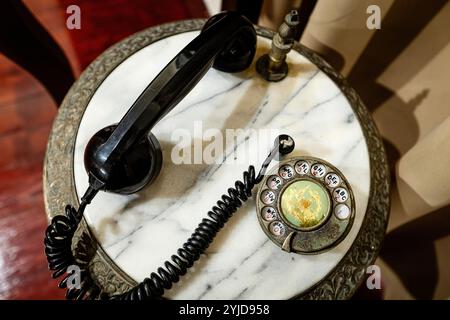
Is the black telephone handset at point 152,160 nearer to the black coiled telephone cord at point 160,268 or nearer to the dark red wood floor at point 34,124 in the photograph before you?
the black coiled telephone cord at point 160,268

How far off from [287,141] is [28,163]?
A: 914 mm

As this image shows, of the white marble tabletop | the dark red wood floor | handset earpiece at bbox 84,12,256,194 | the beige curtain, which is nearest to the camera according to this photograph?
handset earpiece at bbox 84,12,256,194

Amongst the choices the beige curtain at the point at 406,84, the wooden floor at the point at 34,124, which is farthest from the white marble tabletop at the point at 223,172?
the wooden floor at the point at 34,124

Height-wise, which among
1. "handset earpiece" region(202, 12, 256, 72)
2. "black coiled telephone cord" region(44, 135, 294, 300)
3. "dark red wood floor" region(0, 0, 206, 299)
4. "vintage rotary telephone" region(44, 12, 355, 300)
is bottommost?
"dark red wood floor" region(0, 0, 206, 299)

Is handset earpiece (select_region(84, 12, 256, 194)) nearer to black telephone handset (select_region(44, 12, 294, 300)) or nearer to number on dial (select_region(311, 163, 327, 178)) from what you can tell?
black telephone handset (select_region(44, 12, 294, 300))

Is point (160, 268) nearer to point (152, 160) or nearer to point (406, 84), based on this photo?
point (152, 160)

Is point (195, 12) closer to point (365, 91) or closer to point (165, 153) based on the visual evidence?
point (365, 91)

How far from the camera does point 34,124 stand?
1.30m

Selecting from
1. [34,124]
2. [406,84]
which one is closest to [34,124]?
[34,124]

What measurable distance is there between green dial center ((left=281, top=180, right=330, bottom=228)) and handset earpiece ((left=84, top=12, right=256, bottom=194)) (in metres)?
0.23

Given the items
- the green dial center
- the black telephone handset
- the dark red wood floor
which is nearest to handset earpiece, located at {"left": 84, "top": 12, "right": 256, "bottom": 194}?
the black telephone handset

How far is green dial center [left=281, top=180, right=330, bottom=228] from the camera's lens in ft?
2.15

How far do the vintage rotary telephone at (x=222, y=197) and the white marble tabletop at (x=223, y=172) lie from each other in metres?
0.03
